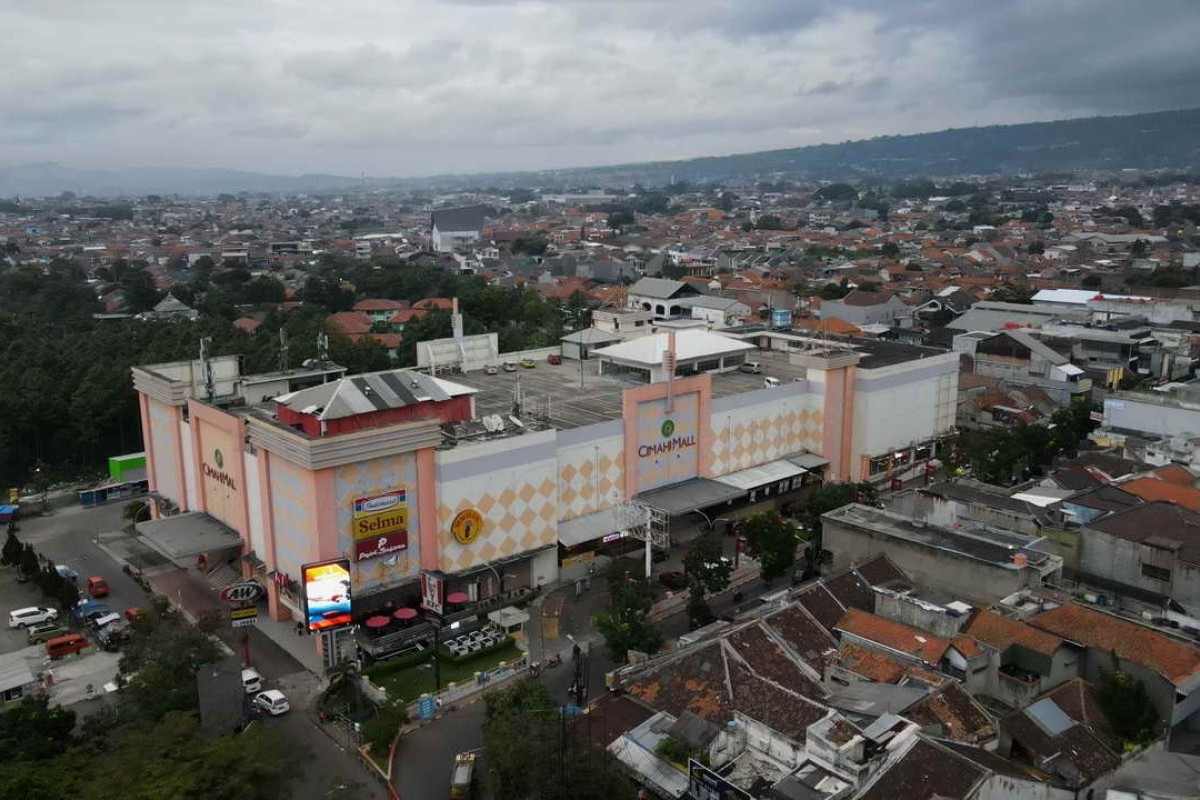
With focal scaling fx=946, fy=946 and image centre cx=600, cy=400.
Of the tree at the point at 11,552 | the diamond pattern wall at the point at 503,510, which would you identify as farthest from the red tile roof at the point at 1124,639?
the tree at the point at 11,552

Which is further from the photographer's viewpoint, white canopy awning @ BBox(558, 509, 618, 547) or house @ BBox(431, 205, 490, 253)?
house @ BBox(431, 205, 490, 253)

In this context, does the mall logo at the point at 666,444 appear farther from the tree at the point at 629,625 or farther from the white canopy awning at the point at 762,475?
the tree at the point at 629,625

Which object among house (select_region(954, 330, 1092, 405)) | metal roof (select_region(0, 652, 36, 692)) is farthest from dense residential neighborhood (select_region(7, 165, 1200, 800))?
house (select_region(954, 330, 1092, 405))

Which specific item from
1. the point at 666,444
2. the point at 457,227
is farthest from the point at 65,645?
the point at 457,227

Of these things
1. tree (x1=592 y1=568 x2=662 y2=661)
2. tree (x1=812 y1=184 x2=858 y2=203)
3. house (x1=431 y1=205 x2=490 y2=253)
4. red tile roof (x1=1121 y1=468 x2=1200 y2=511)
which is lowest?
tree (x1=592 y1=568 x2=662 y2=661)

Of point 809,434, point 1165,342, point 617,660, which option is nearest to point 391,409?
point 617,660

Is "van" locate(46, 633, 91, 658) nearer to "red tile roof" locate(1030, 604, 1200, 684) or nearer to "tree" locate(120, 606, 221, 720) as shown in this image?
"tree" locate(120, 606, 221, 720)

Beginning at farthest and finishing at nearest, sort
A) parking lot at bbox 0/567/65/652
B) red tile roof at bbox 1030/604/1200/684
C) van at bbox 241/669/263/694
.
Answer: parking lot at bbox 0/567/65/652, van at bbox 241/669/263/694, red tile roof at bbox 1030/604/1200/684
